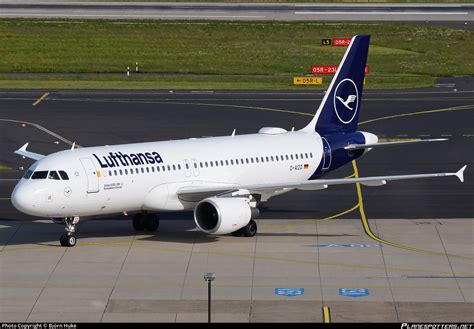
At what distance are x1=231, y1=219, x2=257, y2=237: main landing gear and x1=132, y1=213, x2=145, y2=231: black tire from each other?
14.3 ft

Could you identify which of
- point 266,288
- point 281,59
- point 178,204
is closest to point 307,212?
point 178,204

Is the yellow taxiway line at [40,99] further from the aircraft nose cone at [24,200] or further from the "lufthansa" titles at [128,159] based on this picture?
the aircraft nose cone at [24,200]

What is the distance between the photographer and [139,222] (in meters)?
53.8

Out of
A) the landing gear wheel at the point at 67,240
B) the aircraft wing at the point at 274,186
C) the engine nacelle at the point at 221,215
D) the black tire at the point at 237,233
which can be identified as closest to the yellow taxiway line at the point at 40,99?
the black tire at the point at 237,233

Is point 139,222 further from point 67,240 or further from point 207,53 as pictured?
point 207,53

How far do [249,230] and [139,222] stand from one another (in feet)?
16.9

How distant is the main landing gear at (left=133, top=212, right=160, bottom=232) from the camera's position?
5372 cm

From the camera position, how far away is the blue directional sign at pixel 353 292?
43250mm

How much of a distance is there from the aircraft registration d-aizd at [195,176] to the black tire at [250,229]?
1.8 inches

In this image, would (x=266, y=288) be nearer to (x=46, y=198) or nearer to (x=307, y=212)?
(x=46, y=198)

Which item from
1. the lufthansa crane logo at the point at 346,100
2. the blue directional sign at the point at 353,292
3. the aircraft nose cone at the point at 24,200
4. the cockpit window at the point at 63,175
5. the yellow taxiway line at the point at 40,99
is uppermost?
the lufthansa crane logo at the point at 346,100

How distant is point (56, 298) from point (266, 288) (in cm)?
786

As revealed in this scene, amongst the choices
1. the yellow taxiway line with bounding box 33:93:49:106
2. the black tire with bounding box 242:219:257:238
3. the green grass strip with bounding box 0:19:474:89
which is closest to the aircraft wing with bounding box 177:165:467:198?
the black tire with bounding box 242:219:257:238

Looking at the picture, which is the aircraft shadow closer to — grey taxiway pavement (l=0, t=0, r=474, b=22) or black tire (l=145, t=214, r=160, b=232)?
black tire (l=145, t=214, r=160, b=232)
